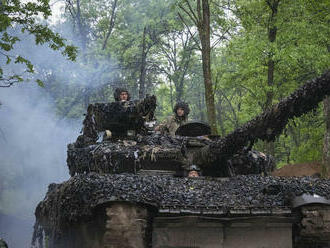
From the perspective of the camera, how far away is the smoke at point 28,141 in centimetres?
2948

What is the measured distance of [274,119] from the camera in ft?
18.5

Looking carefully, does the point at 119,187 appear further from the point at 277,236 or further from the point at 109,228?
the point at 277,236

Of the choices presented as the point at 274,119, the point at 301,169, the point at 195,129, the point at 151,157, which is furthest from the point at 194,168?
the point at 301,169

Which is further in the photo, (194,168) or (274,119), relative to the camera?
(194,168)

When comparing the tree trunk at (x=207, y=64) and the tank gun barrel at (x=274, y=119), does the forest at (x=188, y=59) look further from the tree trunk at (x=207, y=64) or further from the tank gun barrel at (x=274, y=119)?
the tank gun barrel at (x=274, y=119)

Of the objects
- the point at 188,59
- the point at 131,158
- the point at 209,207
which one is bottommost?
the point at 209,207

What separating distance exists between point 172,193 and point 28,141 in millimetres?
27313

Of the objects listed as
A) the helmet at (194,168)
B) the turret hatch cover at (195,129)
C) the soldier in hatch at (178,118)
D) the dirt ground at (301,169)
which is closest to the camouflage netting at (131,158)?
the helmet at (194,168)

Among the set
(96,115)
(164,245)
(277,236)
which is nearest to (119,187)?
(164,245)

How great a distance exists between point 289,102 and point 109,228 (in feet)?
8.41

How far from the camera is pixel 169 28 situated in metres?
31.6

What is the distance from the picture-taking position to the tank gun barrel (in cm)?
525

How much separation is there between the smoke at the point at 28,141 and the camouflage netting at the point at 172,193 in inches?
940

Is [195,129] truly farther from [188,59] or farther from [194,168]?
[188,59]
